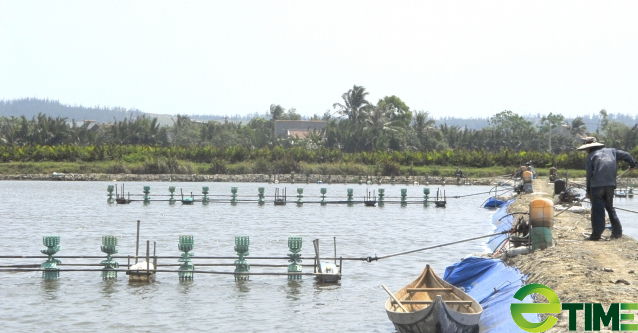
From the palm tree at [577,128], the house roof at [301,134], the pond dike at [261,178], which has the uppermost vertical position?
the palm tree at [577,128]

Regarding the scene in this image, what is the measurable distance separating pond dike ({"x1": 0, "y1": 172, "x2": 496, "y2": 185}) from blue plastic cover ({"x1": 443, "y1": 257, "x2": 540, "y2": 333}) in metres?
61.0

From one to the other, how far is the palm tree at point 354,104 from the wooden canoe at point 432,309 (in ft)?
268

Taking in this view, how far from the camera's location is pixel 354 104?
3765 inches

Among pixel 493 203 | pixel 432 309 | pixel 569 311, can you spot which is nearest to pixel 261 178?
pixel 493 203

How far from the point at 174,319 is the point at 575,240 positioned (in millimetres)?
8670

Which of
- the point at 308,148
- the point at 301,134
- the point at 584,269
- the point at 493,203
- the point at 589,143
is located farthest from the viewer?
the point at 301,134

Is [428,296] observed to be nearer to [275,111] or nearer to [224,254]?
[224,254]

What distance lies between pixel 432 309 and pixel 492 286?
153 inches

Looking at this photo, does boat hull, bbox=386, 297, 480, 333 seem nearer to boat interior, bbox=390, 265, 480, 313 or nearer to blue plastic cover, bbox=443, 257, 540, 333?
boat interior, bbox=390, 265, 480, 313

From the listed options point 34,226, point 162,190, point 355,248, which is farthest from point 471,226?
point 162,190

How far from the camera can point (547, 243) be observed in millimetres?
16812

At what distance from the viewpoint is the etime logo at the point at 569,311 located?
34.8 ft

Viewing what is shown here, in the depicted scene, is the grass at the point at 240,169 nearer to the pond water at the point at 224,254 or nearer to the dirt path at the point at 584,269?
the pond water at the point at 224,254

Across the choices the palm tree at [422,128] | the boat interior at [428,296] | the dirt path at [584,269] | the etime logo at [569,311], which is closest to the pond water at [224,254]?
the boat interior at [428,296]
